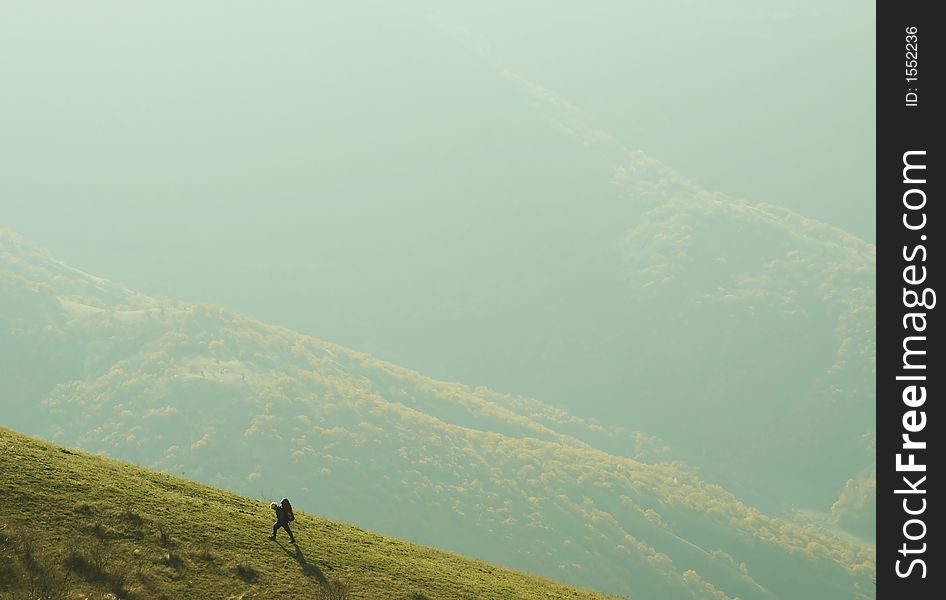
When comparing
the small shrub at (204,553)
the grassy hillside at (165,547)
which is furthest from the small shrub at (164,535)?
the small shrub at (204,553)

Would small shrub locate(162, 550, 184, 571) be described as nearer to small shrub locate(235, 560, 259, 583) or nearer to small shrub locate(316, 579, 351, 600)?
small shrub locate(235, 560, 259, 583)

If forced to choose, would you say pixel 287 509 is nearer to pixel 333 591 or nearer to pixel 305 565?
pixel 305 565

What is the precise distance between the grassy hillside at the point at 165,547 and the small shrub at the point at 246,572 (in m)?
0.07

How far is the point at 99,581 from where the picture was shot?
31.7 meters

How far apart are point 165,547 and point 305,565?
19.7ft

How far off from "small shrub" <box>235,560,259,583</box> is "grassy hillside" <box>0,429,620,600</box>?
0.07m

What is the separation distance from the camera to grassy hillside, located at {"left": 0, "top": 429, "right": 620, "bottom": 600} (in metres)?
32.3

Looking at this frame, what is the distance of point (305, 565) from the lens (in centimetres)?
3869

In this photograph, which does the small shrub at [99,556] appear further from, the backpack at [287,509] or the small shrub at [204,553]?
the backpack at [287,509]

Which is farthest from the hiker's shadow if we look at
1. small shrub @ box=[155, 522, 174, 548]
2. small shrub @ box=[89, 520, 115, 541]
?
small shrub @ box=[89, 520, 115, 541]
